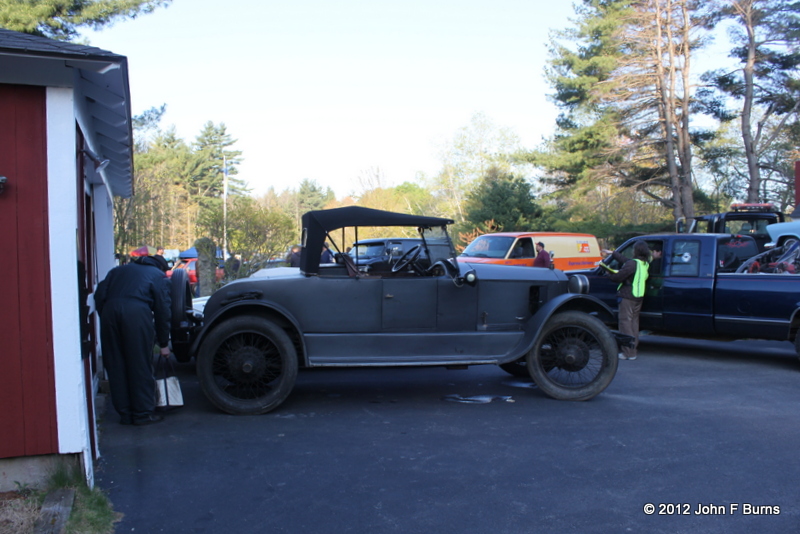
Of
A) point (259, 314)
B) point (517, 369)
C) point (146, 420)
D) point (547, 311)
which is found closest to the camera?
point (146, 420)

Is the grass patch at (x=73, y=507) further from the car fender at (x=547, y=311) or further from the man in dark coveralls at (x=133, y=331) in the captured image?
the car fender at (x=547, y=311)

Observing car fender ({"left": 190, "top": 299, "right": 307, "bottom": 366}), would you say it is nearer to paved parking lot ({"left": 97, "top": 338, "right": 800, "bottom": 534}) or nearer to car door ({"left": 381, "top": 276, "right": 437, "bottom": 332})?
paved parking lot ({"left": 97, "top": 338, "right": 800, "bottom": 534})

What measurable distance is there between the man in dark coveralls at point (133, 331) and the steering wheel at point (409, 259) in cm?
229

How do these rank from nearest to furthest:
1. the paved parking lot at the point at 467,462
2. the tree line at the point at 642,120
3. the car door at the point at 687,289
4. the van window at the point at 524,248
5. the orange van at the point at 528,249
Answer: the paved parking lot at the point at 467,462 < the car door at the point at 687,289 < the orange van at the point at 528,249 < the van window at the point at 524,248 < the tree line at the point at 642,120

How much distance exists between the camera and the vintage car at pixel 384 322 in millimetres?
6242

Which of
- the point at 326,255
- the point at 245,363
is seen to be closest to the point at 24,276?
the point at 245,363

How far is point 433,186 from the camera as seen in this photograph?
4725cm

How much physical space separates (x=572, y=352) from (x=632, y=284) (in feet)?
9.56

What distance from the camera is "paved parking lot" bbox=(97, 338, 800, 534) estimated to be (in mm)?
3883

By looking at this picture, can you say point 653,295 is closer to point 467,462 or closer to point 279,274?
point 279,274

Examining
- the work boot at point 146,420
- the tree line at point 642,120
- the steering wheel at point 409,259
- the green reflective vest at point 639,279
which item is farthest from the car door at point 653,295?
the tree line at point 642,120

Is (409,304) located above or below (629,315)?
above

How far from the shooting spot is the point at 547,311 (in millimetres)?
6641

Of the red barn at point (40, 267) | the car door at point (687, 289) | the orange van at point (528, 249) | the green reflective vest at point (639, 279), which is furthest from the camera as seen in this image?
the orange van at point (528, 249)
